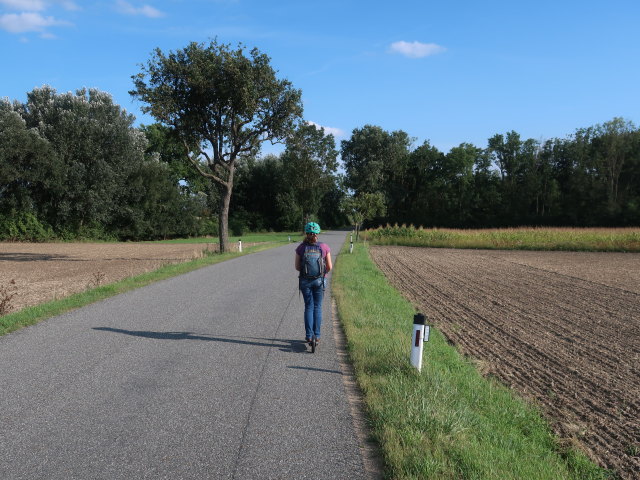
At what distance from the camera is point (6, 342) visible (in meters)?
7.35

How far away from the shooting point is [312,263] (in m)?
7.14

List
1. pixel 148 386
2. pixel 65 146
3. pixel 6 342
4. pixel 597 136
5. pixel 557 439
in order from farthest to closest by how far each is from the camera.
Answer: pixel 597 136, pixel 65 146, pixel 6 342, pixel 148 386, pixel 557 439

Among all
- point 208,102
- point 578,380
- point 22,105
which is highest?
point 22,105

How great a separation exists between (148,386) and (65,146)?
4893cm

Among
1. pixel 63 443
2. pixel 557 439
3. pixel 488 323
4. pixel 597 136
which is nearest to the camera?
pixel 63 443

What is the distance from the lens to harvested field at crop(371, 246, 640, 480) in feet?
16.9

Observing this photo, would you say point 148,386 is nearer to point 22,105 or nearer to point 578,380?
point 578,380

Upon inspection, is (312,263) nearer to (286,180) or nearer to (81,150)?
(81,150)

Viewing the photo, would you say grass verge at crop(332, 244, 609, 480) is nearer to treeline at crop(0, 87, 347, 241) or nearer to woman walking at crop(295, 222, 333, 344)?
woman walking at crop(295, 222, 333, 344)

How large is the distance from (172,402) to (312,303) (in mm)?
2766

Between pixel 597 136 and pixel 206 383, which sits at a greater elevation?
pixel 597 136

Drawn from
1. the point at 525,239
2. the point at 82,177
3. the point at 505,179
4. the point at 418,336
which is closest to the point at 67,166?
the point at 82,177

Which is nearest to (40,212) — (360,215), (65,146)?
(65,146)

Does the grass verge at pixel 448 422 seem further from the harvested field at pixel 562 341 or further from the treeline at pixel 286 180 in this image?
the treeline at pixel 286 180
